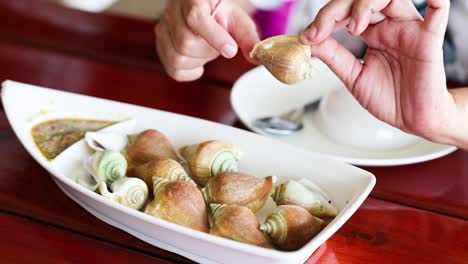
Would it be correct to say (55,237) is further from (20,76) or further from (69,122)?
(20,76)

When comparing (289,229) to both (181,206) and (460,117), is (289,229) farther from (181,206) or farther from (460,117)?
(460,117)

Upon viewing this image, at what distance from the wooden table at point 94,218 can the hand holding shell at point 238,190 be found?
61mm

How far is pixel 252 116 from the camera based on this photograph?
0.78 meters

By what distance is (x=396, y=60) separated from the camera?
2.04 feet

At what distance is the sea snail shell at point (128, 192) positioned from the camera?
21.0 inches

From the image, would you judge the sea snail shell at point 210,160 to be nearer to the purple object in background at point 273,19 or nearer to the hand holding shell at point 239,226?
the hand holding shell at point 239,226

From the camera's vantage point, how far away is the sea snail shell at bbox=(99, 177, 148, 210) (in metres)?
0.53

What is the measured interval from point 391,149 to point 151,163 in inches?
11.6

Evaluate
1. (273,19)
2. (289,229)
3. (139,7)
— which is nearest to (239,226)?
(289,229)

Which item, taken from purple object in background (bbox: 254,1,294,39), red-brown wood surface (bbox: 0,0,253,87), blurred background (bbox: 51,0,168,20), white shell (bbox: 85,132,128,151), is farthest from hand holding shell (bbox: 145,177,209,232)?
blurred background (bbox: 51,0,168,20)

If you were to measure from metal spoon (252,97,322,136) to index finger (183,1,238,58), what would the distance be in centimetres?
14

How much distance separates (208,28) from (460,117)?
259mm

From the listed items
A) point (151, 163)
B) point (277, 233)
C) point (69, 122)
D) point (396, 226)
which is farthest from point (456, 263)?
point (69, 122)

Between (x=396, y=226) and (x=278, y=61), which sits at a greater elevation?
(x=278, y=61)
